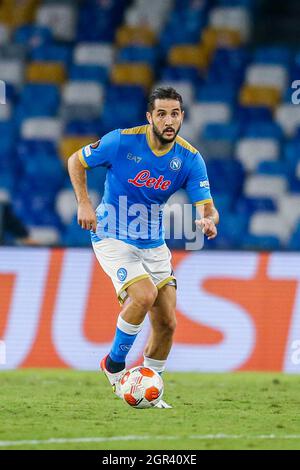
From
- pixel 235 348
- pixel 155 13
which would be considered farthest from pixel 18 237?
pixel 155 13

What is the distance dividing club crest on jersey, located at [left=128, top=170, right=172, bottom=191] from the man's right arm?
323 mm

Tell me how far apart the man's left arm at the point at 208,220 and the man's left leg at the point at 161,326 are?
57 cm

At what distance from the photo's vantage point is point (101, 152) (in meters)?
7.27

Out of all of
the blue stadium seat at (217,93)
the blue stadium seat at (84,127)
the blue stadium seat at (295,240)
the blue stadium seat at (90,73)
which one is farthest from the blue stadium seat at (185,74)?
the blue stadium seat at (295,240)

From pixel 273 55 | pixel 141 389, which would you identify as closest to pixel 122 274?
pixel 141 389

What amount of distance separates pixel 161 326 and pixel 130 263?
51cm

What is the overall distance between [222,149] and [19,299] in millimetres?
5674

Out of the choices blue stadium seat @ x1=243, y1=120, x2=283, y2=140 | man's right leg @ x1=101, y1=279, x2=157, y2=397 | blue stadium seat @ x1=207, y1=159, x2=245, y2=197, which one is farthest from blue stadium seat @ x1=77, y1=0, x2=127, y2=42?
man's right leg @ x1=101, y1=279, x2=157, y2=397

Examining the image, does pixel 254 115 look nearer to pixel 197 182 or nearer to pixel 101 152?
pixel 197 182

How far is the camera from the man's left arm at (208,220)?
6887 mm

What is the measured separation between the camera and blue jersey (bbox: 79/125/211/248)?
23.9 feet

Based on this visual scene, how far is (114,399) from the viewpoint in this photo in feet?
25.9
